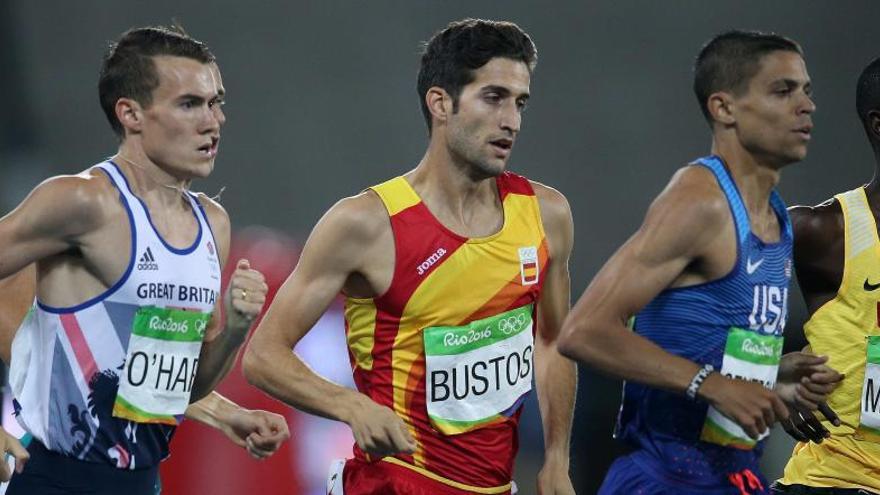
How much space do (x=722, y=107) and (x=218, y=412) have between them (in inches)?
74.5

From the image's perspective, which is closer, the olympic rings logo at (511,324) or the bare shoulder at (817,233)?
the olympic rings logo at (511,324)

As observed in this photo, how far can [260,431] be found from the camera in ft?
14.4

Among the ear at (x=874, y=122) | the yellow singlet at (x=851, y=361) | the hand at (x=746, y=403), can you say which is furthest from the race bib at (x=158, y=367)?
the ear at (x=874, y=122)

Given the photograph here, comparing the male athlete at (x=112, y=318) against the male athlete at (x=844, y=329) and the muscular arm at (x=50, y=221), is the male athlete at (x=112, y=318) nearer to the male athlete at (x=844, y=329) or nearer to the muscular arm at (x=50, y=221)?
the muscular arm at (x=50, y=221)

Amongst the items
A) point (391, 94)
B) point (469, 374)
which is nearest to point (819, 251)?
point (469, 374)

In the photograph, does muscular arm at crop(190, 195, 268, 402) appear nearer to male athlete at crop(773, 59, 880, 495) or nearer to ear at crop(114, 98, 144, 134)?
ear at crop(114, 98, 144, 134)

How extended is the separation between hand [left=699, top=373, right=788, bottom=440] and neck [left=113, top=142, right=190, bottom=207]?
1765mm

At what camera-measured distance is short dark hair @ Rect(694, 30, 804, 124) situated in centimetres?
433

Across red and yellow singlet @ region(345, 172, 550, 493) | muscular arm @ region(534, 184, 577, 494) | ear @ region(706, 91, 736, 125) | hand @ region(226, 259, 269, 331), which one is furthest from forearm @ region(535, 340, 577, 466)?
hand @ region(226, 259, 269, 331)

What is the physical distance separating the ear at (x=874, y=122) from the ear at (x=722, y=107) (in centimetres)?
111

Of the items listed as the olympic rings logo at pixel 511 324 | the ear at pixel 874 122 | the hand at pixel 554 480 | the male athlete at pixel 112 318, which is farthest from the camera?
the ear at pixel 874 122

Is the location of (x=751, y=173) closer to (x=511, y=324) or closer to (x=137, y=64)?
(x=511, y=324)

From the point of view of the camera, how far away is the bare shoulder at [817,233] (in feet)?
15.8

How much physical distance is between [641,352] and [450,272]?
714 millimetres
